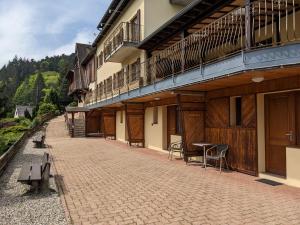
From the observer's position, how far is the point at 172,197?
6.86 m

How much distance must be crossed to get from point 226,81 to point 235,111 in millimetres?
1875

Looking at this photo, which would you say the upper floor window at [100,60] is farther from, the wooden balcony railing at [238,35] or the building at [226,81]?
the wooden balcony railing at [238,35]

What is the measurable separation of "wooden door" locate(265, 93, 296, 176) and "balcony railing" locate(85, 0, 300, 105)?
1526 mm

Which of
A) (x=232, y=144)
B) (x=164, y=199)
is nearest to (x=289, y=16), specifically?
(x=232, y=144)

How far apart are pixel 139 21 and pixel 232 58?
12.0 metres

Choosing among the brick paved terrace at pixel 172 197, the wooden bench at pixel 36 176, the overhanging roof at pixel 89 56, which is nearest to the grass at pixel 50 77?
→ the overhanging roof at pixel 89 56

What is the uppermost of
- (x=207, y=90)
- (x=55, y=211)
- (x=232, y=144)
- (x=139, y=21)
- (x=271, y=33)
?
(x=139, y=21)

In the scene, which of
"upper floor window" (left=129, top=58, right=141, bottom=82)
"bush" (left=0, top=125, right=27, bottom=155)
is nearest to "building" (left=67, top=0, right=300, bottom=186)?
"upper floor window" (left=129, top=58, right=141, bottom=82)

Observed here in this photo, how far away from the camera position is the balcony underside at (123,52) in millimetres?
18516

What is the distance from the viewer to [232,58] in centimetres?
770

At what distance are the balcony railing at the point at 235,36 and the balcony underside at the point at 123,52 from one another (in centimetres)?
142

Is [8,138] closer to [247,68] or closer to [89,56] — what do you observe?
[247,68]

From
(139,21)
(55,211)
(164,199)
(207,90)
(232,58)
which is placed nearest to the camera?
(55,211)

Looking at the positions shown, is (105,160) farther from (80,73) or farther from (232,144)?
(80,73)
